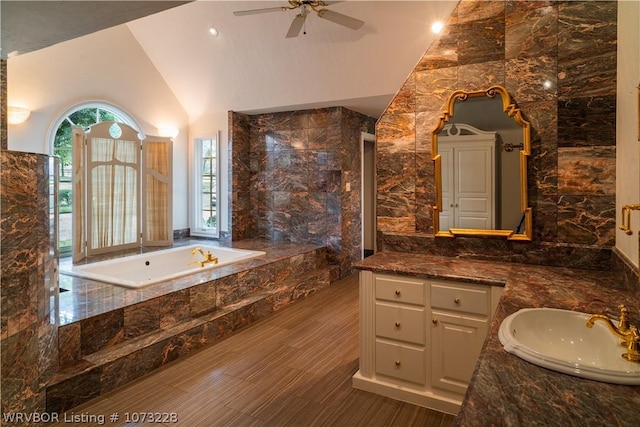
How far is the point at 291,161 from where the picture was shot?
19.3ft

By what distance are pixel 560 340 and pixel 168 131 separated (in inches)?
229

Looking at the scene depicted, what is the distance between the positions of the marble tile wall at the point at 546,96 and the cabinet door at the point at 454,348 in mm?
660

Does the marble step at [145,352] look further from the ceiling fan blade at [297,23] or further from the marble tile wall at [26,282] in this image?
the ceiling fan blade at [297,23]

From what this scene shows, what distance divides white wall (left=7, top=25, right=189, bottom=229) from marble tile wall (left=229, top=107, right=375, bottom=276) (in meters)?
1.01

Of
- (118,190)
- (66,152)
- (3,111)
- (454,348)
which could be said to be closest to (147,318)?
(3,111)

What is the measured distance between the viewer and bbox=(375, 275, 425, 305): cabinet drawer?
2348 mm

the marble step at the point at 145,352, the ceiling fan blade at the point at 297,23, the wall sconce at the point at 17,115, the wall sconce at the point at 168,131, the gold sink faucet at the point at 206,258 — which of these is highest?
the ceiling fan blade at the point at 297,23

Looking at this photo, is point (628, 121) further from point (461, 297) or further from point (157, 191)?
point (157, 191)

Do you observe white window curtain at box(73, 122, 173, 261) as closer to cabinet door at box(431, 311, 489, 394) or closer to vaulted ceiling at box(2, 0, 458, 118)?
vaulted ceiling at box(2, 0, 458, 118)

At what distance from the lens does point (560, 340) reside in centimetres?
146

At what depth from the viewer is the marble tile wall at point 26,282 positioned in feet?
6.31

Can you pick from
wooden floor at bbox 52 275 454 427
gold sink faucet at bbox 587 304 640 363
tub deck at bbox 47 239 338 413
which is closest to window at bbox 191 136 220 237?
tub deck at bbox 47 239 338 413

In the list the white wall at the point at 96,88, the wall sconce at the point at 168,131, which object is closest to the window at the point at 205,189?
the white wall at the point at 96,88

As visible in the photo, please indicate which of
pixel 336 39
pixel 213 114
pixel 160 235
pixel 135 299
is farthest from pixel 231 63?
pixel 135 299
